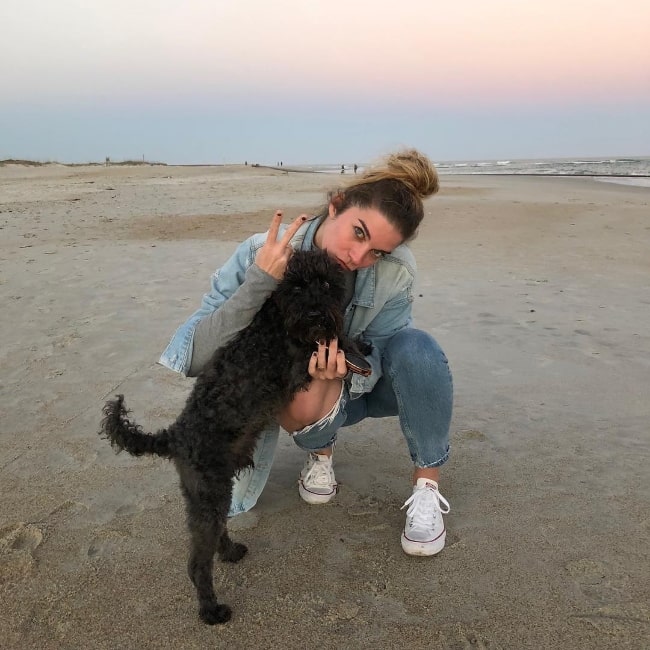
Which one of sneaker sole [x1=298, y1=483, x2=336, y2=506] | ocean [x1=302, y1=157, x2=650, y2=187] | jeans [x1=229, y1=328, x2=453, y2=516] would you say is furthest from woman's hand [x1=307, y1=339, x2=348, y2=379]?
ocean [x1=302, y1=157, x2=650, y2=187]

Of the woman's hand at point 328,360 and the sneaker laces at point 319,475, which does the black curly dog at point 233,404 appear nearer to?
the woman's hand at point 328,360

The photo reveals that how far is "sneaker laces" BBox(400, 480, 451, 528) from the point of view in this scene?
89.5 inches

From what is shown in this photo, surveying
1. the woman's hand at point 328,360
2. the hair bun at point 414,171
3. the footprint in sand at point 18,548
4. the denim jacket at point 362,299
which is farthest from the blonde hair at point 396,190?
the footprint in sand at point 18,548

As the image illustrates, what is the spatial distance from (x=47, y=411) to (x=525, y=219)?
10.8 meters

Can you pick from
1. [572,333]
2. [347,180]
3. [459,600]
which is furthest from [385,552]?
[572,333]

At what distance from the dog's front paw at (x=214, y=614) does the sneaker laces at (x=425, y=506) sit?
783mm

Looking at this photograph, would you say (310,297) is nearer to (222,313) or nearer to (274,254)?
(274,254)

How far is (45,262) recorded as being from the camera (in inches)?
285

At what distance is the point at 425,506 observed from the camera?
2352mm

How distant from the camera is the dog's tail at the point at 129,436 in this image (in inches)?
78.0

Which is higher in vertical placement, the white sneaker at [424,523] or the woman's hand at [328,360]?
the woman's hand at [328,360]

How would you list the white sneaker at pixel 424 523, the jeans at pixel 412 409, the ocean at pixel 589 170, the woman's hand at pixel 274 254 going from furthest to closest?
the ocean at pixel 589 170, the jeans at pixel 412 409, the white sneaker at pixel 424 523, the woman's hand at pixel 274 254

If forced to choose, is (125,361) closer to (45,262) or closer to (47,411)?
(47,411)

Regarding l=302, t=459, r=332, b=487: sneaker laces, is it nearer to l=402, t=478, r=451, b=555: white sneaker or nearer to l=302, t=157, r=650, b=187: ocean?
l=402, t=478, r=451, b=555: white sneaker
